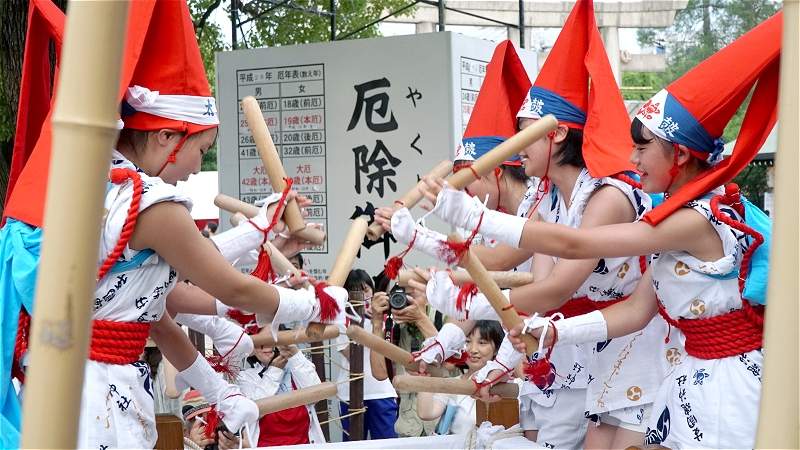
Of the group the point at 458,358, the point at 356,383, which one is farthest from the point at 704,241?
the point at 356,383

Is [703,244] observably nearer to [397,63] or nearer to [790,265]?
[790,265]

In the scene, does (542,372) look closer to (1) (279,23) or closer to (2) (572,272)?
(2) (572,272)

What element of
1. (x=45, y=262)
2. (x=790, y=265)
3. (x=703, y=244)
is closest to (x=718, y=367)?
(x=703, y=244)

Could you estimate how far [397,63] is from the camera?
542 cm

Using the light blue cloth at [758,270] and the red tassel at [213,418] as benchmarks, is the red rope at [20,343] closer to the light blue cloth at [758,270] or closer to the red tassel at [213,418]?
the red tassel at [213,418]

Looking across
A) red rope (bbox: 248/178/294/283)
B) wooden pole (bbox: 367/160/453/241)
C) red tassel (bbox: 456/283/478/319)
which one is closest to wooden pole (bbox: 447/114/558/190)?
wooden pole (bbox: 367/160/453/241)

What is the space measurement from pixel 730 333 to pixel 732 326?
17 millimetres

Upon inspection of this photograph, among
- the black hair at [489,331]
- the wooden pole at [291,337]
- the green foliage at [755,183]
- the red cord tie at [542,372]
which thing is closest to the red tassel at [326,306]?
the wooden pole at [291,337]

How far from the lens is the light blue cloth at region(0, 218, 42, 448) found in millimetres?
1734

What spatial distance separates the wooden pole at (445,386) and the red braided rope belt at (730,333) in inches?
30.5

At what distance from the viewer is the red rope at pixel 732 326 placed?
2.00 m

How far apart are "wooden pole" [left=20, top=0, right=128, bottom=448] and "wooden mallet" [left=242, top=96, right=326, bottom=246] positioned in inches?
58.3

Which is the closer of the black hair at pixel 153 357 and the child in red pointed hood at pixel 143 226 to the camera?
the child in red pointed hood at pixel 143 226

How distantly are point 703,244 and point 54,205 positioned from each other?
64.3 inches
